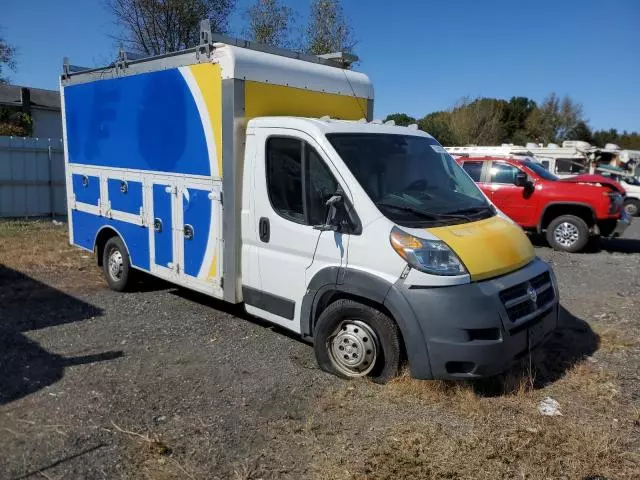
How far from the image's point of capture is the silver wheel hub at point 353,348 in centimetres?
425

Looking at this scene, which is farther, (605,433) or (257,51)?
(257,51)

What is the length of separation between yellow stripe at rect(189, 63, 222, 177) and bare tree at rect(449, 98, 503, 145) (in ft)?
110

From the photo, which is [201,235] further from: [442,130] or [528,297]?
[442,130]

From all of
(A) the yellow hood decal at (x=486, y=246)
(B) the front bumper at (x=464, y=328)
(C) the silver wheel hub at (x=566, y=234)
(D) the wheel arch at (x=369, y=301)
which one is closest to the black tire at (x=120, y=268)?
(D) the wheel arch at (x=369, y=301)

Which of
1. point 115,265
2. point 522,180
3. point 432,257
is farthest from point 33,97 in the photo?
point 432,257

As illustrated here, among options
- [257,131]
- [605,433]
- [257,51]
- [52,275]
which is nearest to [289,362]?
[257,131]

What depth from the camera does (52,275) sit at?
795 cm

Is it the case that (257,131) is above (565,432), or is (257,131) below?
above

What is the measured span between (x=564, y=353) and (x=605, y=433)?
161 centimetres

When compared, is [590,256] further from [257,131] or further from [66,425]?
[66,425]

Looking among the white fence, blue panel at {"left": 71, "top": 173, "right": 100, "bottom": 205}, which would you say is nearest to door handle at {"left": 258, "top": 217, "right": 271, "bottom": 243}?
blue panel at {"left": 71, "top": 173, "right": 100, "bottom": 205}

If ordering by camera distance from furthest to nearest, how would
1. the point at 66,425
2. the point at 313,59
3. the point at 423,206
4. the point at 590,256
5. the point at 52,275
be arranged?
the point at 590,256 → the point at 52,275 → the point at 313,59 → the point at 423,206 → the point at 66,425

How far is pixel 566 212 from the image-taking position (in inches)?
449

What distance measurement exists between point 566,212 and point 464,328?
28.9 feet
